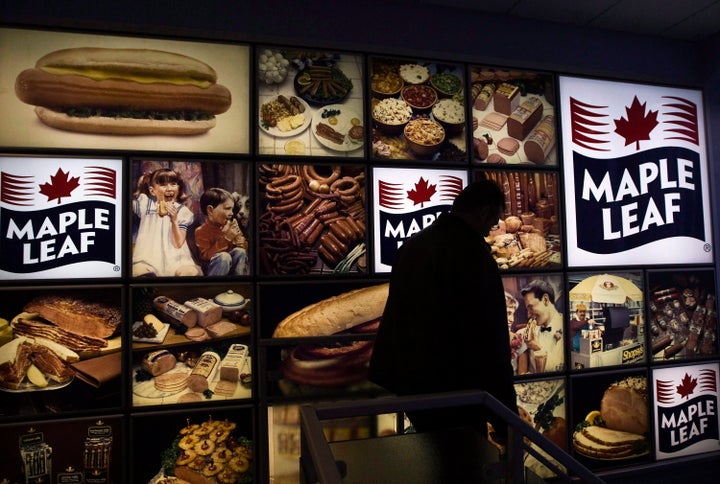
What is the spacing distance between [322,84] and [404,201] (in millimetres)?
809

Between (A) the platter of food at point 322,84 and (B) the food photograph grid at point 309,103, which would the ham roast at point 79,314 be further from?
(A) the platter of food at point 322,84

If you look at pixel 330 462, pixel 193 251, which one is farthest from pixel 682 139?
pixel 330 462

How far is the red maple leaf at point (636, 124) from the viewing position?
10.9 feet

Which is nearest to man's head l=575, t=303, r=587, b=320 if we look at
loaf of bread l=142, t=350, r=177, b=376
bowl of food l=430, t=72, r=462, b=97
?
bowl of food l=430, t=72, r=462, b=97

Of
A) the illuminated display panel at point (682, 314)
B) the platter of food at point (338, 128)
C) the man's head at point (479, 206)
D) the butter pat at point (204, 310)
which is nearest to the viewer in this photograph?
the man's head at point (479, 206)

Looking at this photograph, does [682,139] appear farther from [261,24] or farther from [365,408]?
[365,408]

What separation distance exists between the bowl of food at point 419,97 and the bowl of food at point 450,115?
46mm

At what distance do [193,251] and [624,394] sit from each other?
9.27 ft

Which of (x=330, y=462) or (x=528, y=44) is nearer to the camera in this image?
(x=330, y=462)

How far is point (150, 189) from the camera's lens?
2.49m

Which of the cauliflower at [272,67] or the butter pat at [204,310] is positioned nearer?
the butter pat at [204,310]

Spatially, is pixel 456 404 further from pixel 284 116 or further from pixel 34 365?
pixel 34 365

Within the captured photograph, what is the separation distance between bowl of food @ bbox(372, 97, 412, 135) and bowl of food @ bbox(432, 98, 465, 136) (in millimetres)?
181

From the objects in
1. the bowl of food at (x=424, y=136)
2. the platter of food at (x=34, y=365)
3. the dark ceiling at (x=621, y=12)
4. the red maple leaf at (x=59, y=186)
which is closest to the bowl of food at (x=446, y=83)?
the bowl of food at (x=424, y=136)
